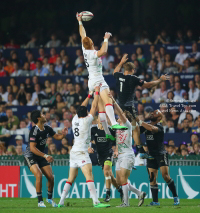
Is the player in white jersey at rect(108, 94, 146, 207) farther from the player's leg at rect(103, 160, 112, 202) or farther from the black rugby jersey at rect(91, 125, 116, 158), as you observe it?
the black rugby jersey at rect(91, 125, 116, 158)

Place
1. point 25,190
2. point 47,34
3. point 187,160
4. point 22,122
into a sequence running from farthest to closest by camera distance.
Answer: point 47,34 → point 22,122 → point 25,190 → point 187,160

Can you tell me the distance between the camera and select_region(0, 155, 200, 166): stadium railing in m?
16.2

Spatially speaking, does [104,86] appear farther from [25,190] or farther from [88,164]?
[25,190]

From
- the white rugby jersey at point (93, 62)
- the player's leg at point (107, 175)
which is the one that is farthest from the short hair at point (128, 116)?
the player's leg at point (107, 175)

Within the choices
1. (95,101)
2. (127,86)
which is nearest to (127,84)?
(127,86)

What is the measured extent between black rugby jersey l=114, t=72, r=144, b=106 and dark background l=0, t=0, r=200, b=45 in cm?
970

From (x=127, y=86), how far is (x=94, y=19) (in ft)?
38.6

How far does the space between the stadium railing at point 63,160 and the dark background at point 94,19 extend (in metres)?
7.14

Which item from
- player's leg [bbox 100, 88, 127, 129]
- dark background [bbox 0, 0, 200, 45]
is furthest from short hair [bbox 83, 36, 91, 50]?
dark background [bbox 0, 0, 200, 45]

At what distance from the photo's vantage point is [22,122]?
19.5 m

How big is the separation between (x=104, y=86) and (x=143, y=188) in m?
5.53

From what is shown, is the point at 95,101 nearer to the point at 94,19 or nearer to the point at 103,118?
the point at 103,118

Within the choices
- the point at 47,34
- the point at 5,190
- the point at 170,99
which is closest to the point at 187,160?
the point at 170,99

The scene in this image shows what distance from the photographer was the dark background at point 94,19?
22328 mm
